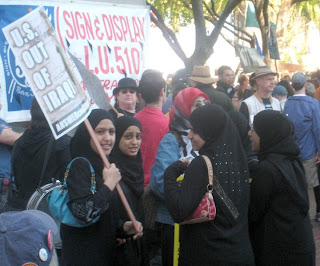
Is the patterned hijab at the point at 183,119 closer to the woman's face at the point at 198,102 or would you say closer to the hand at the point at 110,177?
the woman's face at the point at 198,102

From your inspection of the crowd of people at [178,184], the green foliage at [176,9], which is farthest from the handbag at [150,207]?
the green foliage at [176,9]

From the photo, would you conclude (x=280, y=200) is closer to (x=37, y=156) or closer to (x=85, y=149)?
(x=85, y=149)

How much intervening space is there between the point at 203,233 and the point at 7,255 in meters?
1.59

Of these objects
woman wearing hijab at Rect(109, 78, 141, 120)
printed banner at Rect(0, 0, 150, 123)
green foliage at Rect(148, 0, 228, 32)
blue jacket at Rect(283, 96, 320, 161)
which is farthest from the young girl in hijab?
green foliage at Rect(148, 0, 228, 32)

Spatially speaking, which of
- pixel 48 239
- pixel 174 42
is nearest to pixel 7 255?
pixel 48 239

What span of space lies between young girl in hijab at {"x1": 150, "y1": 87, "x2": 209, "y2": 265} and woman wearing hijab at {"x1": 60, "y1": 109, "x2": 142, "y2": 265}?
21.4 inches

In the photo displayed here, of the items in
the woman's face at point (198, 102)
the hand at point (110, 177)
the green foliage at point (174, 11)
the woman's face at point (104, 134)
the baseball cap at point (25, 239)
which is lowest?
the hand at point (110, 177)

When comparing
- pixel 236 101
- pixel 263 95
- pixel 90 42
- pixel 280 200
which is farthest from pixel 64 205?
pixel 236 101

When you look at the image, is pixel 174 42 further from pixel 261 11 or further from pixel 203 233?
pixel 203 233

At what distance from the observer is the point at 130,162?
12.5 ft

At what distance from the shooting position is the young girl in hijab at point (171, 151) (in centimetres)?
395

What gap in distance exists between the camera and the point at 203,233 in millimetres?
3289

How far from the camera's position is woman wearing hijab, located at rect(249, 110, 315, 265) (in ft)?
11.8

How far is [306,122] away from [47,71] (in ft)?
15.8
